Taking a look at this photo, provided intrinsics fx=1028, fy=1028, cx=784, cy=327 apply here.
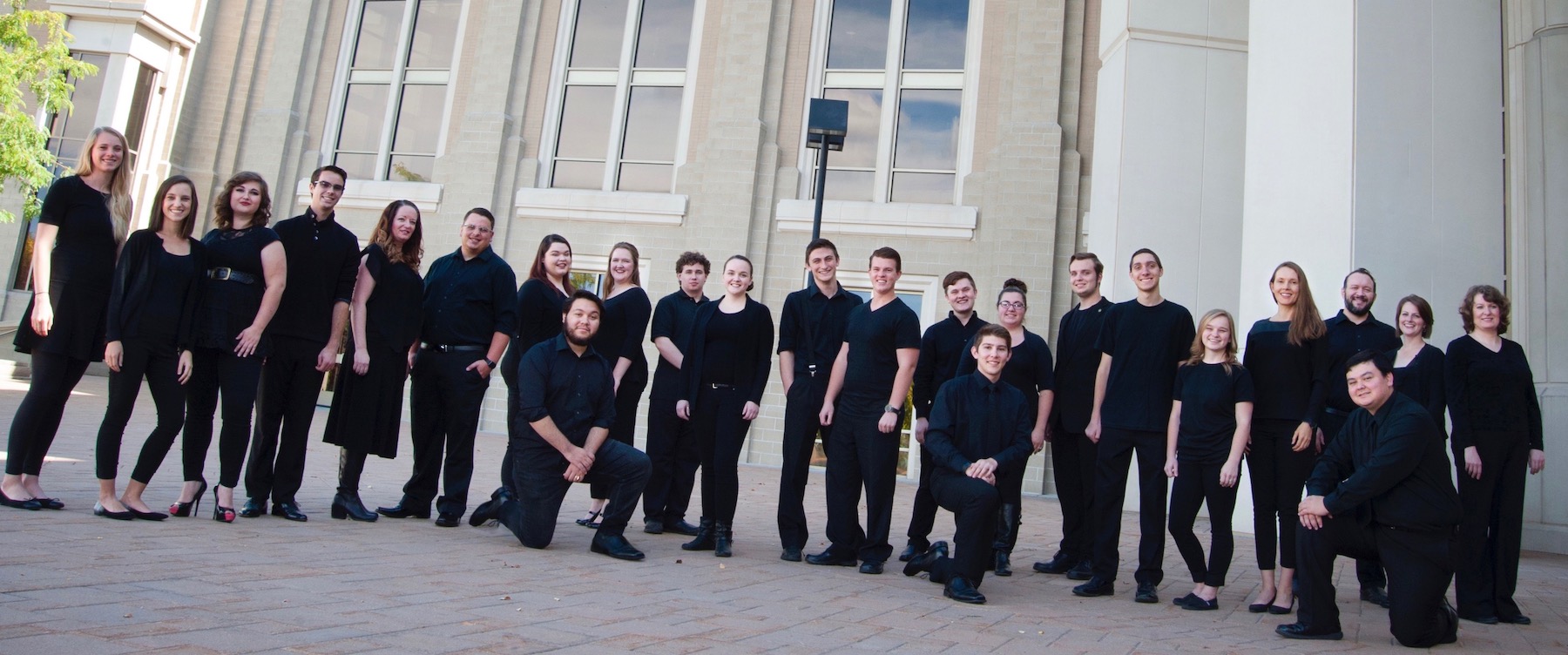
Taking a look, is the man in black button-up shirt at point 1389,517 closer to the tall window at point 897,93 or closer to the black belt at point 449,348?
the black belt at point 449,348

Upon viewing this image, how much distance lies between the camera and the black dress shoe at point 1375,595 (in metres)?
5.30

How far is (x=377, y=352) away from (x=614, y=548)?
185 cm

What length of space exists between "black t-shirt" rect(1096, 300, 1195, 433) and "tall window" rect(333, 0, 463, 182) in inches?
564

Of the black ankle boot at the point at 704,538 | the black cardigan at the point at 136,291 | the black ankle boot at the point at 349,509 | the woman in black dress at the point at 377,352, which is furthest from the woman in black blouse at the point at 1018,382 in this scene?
the black cardigan at the point at 136,291

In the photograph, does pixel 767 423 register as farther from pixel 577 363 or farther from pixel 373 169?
pixel 577 363

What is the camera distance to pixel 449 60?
688 inches

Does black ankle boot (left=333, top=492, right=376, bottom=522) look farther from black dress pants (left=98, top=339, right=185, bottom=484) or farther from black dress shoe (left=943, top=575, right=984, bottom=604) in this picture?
black dress shoe (left=943, top=575, right=984, bottom=604)

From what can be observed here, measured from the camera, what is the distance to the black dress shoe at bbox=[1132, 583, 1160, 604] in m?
4.98

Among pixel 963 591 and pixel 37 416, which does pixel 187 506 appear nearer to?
pixel 37 416

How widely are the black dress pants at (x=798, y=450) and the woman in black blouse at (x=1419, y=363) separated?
296 centimetres

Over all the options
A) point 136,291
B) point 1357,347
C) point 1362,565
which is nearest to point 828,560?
point 1362,565

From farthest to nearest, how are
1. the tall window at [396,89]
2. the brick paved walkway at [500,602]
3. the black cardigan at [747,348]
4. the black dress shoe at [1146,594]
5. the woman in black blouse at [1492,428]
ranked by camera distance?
the tall window at [396,89]
the black cardigan at [747,348]
the woman in black blouse at [1492,428]
the black dress shoe at [1146,594]
the brick paved walkway at [500,602]

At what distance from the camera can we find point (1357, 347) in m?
5.36

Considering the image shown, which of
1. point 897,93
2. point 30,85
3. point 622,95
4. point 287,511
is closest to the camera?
point 287,511
